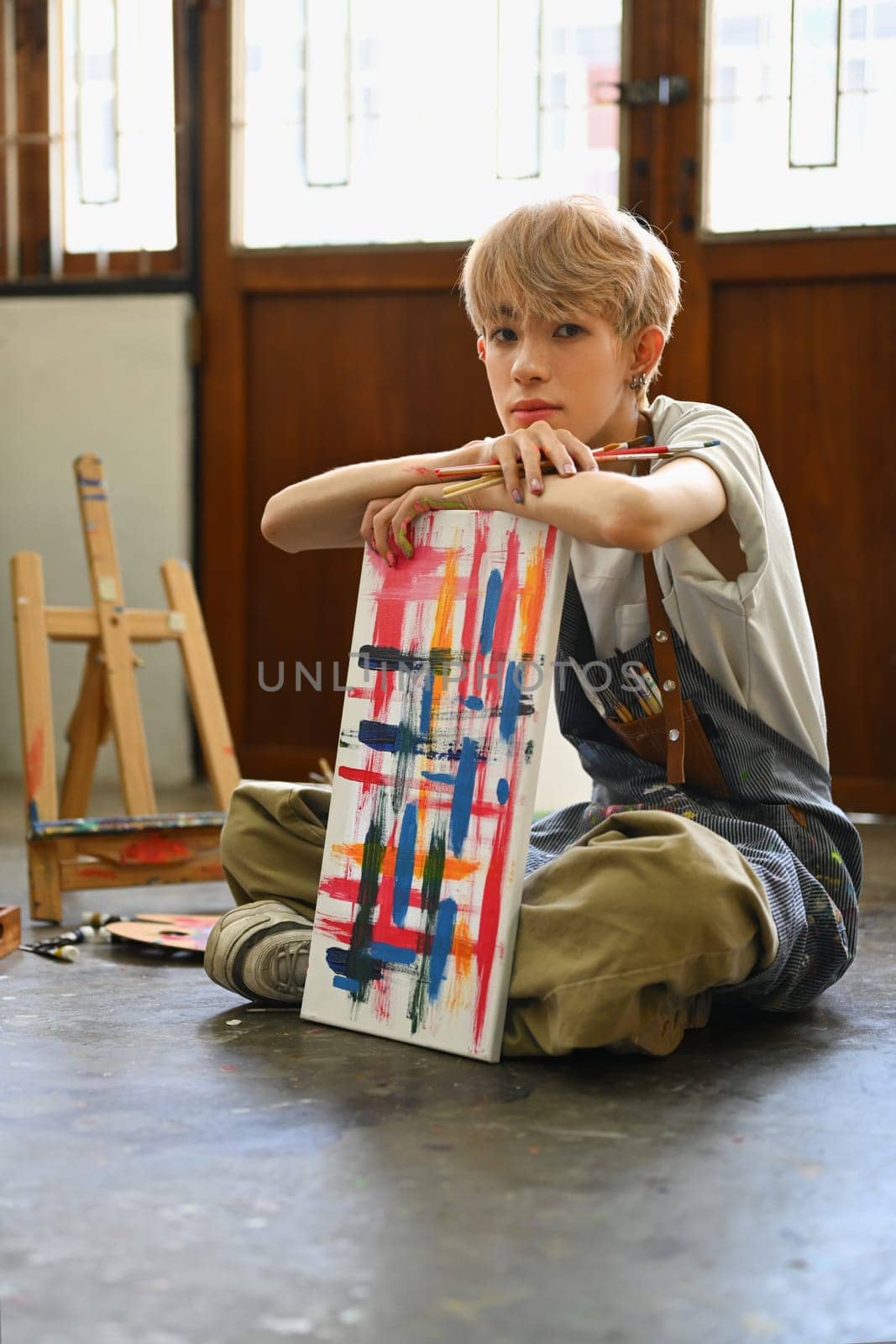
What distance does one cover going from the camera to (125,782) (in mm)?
2375

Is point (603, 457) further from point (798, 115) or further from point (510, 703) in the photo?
point (798, 115)

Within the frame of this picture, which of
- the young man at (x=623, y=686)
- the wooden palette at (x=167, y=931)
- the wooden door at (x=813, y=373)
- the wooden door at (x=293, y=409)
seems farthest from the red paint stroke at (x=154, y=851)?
the wooden door at (x=813, y=373)

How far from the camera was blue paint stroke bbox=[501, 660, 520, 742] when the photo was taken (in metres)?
1.41

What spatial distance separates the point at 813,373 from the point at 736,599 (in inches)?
72.1

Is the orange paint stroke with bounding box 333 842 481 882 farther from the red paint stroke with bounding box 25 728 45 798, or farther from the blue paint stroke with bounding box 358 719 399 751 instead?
the red paint stroke with bounding box 25 728 45 798

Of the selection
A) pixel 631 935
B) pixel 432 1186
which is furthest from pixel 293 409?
pixel 432 1186

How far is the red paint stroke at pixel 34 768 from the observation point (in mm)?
2199

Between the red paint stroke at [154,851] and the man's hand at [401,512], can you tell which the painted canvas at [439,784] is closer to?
the man's hand at [401,512]

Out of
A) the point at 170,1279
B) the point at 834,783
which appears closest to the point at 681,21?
the point at 834,783

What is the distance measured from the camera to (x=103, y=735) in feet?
8.09

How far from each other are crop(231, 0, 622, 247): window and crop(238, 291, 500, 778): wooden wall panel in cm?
18

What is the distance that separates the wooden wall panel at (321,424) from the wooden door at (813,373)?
0.54m

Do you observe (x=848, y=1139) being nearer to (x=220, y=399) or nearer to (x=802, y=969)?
(x=802, y=969)

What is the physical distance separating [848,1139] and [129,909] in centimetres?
133
